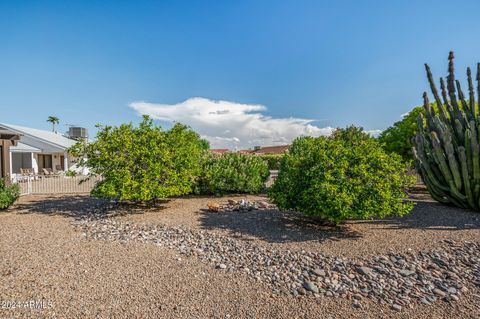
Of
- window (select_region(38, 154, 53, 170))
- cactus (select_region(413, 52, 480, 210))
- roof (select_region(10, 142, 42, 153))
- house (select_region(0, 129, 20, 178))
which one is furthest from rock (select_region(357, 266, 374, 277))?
window (select_region(38, 154, 53, 170))

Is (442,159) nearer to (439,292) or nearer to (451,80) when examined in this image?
(451,80)

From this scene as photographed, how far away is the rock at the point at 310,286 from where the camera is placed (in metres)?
4.13

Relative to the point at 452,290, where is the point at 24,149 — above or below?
above

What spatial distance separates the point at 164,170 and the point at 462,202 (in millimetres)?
9768

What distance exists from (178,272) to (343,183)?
160 inches

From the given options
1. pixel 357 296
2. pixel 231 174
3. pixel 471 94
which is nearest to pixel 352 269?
pixel 357 296

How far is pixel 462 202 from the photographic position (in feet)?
29.3

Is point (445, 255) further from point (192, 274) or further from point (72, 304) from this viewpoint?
point (72, 304)

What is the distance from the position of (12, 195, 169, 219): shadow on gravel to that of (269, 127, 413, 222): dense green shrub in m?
5.15

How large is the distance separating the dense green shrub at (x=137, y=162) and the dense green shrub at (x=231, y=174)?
2109 millimetres

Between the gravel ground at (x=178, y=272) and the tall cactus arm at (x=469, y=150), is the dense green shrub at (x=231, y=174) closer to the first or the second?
the gravel ground at (x=178, y=272)

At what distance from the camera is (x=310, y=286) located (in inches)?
165

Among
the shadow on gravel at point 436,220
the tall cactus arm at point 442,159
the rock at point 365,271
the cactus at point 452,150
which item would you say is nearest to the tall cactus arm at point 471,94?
the cactus at point 452,150

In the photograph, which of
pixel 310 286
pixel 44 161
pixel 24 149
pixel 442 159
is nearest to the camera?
pixel 310 286
